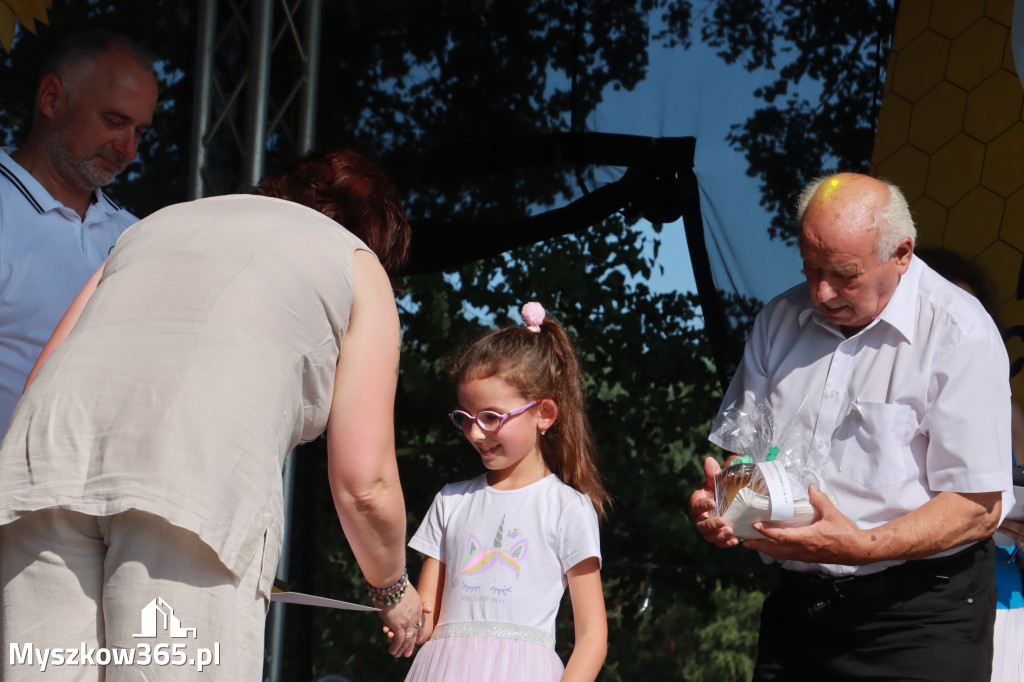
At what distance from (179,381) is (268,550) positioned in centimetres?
29

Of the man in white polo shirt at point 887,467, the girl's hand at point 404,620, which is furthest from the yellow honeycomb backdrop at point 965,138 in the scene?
the girl's hand at point 404,620

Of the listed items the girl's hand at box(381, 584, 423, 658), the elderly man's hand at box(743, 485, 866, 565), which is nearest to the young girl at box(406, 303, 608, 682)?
the girl's hand at box(381, 584, 423, 658)

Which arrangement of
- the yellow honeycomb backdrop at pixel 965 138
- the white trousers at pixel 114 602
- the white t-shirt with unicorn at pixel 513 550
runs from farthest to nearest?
1. the yellow honeycomb backdrop at pixel 965 138
2. the white t-shirt with unicorn at pixel 513 550
3. the white trousers at pixel 114 602

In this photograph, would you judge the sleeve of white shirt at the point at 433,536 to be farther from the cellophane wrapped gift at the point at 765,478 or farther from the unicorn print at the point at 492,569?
the cellophane wrapped gift at the point at 765,478

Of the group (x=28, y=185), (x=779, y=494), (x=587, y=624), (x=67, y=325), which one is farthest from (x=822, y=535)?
(x=28, y=185)

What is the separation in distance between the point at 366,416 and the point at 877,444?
3.64 feet

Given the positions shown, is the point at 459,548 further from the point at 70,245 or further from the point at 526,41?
the point at 526,41

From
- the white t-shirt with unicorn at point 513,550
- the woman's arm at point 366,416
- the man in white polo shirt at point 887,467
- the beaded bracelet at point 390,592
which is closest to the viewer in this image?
the woman's arm at point 366,416

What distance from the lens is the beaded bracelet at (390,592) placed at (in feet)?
6.04

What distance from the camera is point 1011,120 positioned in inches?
126

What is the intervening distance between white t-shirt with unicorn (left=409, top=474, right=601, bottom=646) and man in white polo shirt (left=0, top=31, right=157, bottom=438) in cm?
117

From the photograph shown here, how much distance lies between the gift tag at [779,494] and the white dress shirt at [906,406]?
0.81ft

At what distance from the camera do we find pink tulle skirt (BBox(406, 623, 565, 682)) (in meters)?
2.36

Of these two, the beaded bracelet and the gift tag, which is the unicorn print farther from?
the gift tag
